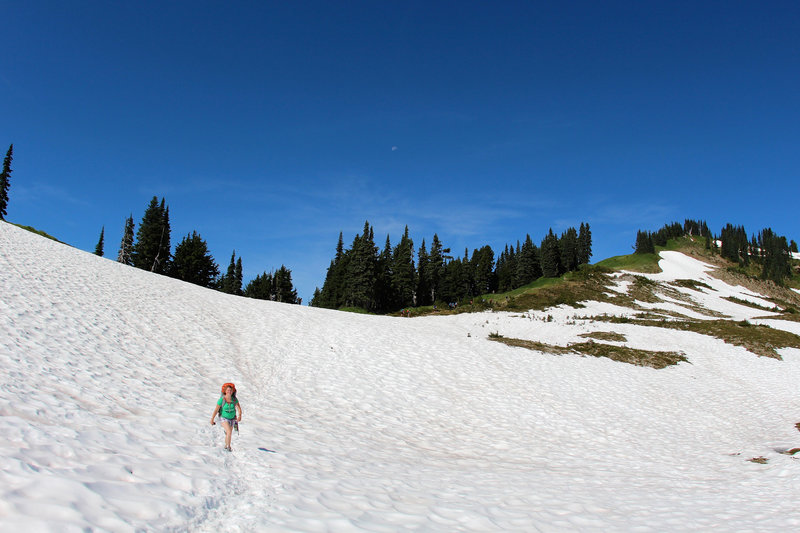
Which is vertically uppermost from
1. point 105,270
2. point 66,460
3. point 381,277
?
point 381,277

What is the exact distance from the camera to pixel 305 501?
6.68 m

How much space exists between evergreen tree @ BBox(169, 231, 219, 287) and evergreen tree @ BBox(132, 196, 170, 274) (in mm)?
2135

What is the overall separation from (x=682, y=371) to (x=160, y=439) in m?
27.8

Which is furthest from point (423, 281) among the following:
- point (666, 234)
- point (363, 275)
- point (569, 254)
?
point (666, 234)

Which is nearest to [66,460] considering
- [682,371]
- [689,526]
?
[689,526]

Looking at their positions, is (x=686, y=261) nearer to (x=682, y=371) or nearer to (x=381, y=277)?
(x=381, y=277)

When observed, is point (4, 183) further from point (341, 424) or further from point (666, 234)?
point (666, 234)

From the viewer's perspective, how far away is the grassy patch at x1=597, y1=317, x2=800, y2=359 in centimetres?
2950

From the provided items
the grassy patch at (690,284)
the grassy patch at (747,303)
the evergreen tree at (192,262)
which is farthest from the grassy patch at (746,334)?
the evergreen tree at (192,262)

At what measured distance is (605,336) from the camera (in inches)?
1273

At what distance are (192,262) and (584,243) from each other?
336 feet

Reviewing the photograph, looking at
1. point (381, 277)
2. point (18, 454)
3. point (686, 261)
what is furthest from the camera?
point (686, 261)

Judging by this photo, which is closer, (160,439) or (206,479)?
(206,479)

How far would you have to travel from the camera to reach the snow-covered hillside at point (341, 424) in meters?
6.23
